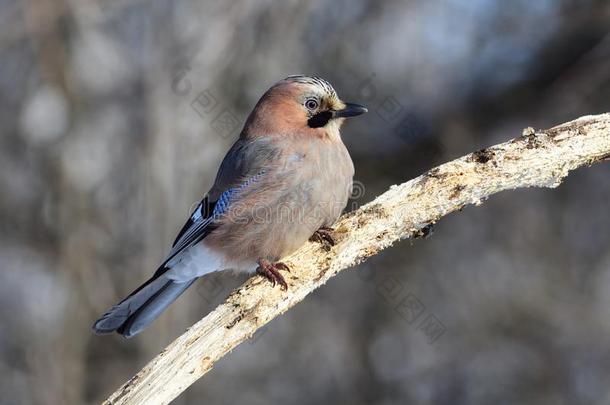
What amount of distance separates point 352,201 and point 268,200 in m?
4.20

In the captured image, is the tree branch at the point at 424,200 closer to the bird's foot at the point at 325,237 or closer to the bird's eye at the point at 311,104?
the bird's foot at the point at 325,237

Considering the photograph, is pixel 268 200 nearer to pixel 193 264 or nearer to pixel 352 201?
pixel 193 264

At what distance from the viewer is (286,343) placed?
1046cm

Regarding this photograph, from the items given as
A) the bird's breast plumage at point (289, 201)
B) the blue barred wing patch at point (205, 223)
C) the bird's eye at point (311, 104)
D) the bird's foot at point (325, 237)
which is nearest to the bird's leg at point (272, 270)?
the bird's breast plumage at point (289, 201)

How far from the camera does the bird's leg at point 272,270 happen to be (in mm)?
4754

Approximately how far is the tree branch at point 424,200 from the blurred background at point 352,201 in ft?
15.2

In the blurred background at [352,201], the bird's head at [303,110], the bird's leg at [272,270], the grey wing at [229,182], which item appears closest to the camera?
the bird's leg at [272,270]

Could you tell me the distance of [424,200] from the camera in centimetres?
479

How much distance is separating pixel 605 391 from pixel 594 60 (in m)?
4.04

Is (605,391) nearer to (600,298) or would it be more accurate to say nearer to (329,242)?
(600,298)

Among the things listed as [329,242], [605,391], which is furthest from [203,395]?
[329,242]

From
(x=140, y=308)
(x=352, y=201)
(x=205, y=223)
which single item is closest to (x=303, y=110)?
(x=205, y=223)

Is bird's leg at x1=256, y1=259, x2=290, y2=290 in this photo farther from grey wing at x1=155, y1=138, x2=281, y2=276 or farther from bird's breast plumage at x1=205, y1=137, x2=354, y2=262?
grey wing at x1=155, y1=138, x2=281, y2=276

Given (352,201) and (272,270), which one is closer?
(272,270)
